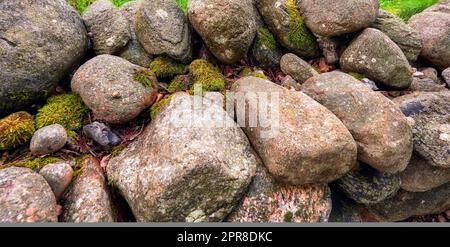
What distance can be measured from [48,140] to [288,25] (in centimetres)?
244

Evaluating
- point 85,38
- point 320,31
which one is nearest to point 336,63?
point 320,31

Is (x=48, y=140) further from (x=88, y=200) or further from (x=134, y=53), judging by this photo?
(x=134, y=53)

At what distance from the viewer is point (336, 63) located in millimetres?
3488

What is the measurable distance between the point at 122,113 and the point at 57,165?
0.59 metres

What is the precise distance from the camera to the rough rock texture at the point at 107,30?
9.93ft

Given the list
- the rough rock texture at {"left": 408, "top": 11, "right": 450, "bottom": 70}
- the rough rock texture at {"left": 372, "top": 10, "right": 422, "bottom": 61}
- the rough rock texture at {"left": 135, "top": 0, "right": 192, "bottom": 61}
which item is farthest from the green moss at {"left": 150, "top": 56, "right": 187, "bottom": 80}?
the rough rock texture at {"left": 408, "top": 11, "right": 450, "bottom": 70}

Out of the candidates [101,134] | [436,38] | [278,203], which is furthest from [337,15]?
[101,134]

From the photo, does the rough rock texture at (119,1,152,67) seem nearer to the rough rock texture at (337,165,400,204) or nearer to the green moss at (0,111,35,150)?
the green moss at (0,111,35,150)

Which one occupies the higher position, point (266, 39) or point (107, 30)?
point (107, 30)

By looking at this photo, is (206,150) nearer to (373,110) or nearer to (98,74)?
(98,74)

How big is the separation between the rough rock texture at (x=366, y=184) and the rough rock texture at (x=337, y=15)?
54.3 inches

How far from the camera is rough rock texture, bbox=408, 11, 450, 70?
145 inches

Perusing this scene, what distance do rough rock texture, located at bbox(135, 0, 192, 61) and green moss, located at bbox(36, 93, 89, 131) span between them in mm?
829

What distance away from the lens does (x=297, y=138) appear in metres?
2.34
